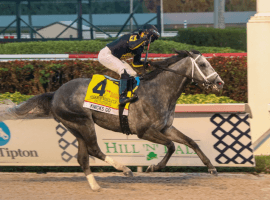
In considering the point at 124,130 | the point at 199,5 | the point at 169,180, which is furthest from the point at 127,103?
the point at 199,5

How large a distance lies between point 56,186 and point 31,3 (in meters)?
14.3

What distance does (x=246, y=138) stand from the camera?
6.62m

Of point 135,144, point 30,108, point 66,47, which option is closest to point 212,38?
point 66,47

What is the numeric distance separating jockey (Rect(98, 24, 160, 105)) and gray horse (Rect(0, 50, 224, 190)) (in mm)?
227

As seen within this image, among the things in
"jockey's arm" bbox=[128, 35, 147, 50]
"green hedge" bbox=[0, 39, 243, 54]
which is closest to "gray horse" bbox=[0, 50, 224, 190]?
"jockey's arm" bbox=[128, 35, 147, 50]

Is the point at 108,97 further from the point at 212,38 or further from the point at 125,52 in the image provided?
the point at 212,38

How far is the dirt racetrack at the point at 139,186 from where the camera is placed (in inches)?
218

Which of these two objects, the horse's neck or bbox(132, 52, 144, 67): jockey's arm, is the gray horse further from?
bbox(132, 52, 144, 67): jockey's arm

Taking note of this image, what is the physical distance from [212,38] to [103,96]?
1297 centimetres

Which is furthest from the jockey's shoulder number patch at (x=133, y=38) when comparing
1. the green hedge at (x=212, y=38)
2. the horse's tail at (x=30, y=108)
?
the green hedge at (x=212, y=38)

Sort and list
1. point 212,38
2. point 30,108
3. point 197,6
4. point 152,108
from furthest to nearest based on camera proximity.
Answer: point 197,6, point 212,38, point 30,108, point 152,108

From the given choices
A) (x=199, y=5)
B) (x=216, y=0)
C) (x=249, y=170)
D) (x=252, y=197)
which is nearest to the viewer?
(x=252, y=197)

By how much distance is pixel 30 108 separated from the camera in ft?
→ 21.1

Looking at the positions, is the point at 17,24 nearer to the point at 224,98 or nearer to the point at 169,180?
the point at 224,98
